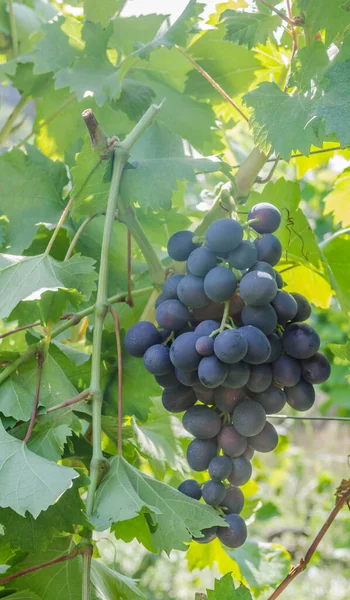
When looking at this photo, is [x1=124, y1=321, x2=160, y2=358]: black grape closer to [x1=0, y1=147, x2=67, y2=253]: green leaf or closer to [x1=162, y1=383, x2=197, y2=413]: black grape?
[x1=162, y1=383, x2=197, y2=413]: black grape

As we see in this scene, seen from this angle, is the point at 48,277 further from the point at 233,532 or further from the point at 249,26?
the point at 249,26

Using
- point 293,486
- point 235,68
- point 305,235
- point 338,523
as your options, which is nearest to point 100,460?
point 305,235

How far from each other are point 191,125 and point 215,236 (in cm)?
43

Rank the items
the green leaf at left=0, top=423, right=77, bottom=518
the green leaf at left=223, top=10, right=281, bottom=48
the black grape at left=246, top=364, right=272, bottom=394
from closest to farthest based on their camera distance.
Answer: the green leaf at left=0, top=423, right=77, bottom=518
the black grape at left=246, top=364, right=272, bottom=394
the green leaf at left=223, top=10, right=281, bottom=48

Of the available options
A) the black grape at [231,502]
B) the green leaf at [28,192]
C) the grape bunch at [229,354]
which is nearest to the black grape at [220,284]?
the grape bunch at [229,354]

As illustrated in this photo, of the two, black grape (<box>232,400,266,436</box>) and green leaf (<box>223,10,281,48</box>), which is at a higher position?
green leaf (<box>223,10,281,48</box>)

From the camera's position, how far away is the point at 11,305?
679 mm

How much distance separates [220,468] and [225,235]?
0.74ft

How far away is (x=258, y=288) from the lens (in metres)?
0.64

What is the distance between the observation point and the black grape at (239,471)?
27.4 inches

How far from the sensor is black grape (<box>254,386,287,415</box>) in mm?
688

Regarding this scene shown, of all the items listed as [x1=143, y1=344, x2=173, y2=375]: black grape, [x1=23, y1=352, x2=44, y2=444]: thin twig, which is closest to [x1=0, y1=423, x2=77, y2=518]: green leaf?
[x1=23, y1=352, x2=44, y2=444]: thin twig

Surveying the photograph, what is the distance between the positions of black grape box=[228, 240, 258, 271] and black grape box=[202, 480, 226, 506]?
212 mm

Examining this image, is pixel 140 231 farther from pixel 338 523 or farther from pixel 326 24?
pixel 338 523
